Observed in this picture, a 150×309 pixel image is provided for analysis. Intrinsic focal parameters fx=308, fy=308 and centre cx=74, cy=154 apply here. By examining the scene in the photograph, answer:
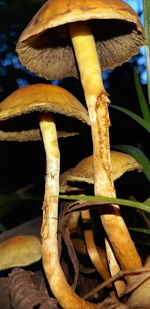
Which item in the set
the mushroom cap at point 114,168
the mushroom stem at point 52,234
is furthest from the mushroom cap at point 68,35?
the mushroom cap at point 114,168

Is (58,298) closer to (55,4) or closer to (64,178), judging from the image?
(64,178)

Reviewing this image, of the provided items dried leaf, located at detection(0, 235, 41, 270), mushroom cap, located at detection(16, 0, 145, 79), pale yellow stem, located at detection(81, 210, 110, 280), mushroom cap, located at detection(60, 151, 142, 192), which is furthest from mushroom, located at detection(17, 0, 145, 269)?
dried leaf, located at detection(0, 235, 41, 270)

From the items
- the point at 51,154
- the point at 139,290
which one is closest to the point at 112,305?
the point at 139,290

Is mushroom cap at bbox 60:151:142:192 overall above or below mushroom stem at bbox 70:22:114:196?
below

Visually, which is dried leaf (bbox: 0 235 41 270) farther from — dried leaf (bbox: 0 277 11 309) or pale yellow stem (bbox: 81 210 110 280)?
pale yellow stem (bbox: 81 210 110 280)

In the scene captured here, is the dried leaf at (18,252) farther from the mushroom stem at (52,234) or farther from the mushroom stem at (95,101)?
the mushroom stem at (95,101)

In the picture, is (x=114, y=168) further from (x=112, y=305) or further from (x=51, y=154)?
(x=112, y=305)

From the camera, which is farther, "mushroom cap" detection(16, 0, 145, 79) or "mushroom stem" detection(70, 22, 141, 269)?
"mushroom stem" detection(70, 22, 141, 269)

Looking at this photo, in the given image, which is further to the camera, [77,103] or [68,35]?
[68,35]
